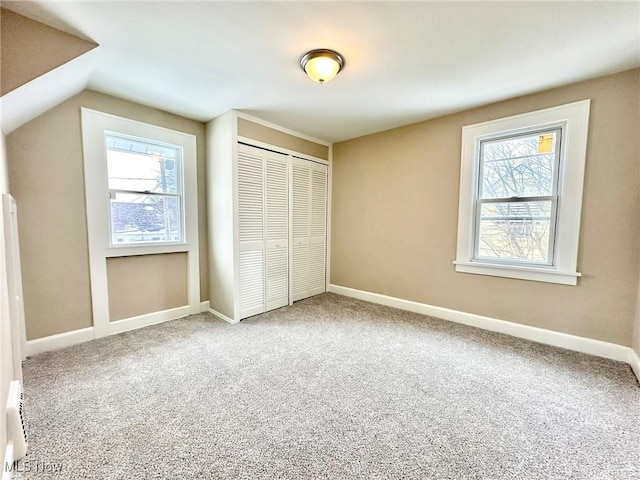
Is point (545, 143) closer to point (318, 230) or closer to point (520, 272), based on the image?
point (520, 272)

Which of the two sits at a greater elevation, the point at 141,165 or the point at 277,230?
the point at 141,165

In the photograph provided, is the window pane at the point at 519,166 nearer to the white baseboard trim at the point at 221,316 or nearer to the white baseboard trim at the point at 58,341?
the white baseboard trim at the point at 221,316

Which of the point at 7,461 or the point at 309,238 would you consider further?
the point at 309,238

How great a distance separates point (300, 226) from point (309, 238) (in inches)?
10.5

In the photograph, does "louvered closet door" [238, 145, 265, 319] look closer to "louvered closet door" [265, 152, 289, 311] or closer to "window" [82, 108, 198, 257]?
"louvered closet door" [265, 152, 289, 311]

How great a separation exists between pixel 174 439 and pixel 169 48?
2501 millimetres

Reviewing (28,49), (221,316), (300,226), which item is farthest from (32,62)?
(300,226)

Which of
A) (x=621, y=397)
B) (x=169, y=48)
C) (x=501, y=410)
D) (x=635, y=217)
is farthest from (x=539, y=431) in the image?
(x=169, y=48)

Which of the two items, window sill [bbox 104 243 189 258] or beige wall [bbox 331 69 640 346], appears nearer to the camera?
beige wall [bbox 331 69 640 346]

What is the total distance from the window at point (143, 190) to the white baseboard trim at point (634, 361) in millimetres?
4420

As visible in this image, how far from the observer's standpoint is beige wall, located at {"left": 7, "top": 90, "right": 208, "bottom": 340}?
2.23 metres

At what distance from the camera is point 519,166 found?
2.73m

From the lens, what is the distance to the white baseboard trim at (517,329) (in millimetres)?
2307

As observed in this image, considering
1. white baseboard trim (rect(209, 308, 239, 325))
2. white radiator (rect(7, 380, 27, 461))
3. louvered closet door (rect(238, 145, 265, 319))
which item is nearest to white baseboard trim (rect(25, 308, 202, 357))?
white baseboard trim (rect(209, 308, 239, 325))
